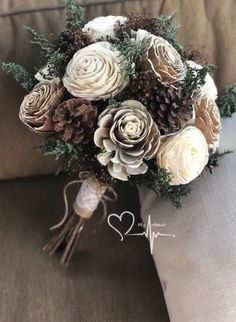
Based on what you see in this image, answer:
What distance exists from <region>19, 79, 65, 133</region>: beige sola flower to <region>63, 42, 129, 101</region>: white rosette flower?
0.03m

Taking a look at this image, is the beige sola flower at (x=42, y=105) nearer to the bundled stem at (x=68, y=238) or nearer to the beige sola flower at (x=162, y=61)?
the beige sola flower at (x=162, y=61)

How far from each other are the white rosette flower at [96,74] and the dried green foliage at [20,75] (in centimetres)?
10

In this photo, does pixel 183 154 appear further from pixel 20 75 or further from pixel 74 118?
pixel 20 75

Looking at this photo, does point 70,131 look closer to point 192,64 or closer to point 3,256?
point 192,64

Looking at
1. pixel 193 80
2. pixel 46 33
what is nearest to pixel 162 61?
pixel 193 80

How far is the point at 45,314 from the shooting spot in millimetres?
895

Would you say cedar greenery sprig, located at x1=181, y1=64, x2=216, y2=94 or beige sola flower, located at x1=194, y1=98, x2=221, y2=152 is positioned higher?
cedar greenery sprig, located at x1=181, y1=64, x2=216, y2=94

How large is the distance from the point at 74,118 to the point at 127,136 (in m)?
0.09

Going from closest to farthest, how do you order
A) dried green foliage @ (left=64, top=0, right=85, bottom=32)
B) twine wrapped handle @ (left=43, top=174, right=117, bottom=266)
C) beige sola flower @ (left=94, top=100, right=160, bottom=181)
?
beige sola flower @ (left=94, top=100, right=160, bottom=181), dried green foliage @ (left=64, top=0, right=85, bottom=32), twine wrapped handle @ (left=43, top=174, right=117, bottom=266)

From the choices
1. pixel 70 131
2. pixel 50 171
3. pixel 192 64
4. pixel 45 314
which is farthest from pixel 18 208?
pixel 192 64

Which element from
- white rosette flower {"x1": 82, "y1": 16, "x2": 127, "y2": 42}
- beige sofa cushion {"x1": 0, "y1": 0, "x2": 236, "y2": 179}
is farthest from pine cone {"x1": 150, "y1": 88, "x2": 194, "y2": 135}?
beige sofa cushion {"x1": 0, "y1": 0, "x2": 236, "y2": 179}

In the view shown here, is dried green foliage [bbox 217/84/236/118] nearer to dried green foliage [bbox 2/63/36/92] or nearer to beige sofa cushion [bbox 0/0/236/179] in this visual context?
beige sofa cushion [bbox 0/0/236/179]

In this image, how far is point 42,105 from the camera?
0.77 meters

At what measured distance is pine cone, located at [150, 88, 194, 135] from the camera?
29.0 inches
